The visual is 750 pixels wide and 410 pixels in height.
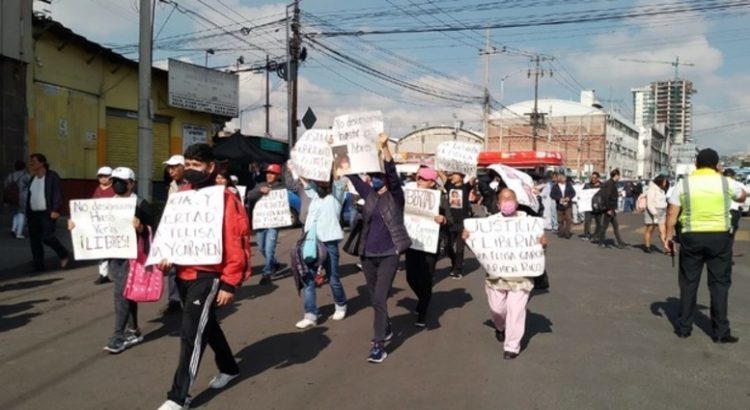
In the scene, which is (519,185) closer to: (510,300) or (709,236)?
(510,300)

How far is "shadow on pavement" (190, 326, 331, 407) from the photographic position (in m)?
5.20

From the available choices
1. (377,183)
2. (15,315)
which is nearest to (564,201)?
(377,183)

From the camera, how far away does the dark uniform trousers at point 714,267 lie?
6.11 m

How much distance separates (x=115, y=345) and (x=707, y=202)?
18.7 feet

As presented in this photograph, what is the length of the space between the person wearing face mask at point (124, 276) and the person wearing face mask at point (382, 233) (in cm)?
203

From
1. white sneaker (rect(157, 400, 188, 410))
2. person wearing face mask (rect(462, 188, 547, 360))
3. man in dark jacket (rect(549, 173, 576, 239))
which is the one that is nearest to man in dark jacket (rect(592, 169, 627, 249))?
man in dark jacket (rect(549, 173, 576, 239))

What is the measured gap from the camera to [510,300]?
573 centimetres

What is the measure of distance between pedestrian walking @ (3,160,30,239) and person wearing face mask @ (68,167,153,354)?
589cm

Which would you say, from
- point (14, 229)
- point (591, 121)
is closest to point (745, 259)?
point (14, 229)

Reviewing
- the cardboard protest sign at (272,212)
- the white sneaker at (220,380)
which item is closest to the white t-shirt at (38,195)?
the cardboard protest sign at (272,212)

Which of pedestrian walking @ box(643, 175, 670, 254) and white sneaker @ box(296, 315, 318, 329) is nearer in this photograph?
white sneaker @ box(296, 315, 318, 329)

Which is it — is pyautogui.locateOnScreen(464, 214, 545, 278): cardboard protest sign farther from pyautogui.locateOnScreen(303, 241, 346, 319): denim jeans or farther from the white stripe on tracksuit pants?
the white stripe on tracksuit pants

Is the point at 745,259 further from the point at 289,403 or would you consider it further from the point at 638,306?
the point at 289,403

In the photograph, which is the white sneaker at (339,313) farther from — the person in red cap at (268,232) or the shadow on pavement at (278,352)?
the person in red cap at (268,232)
